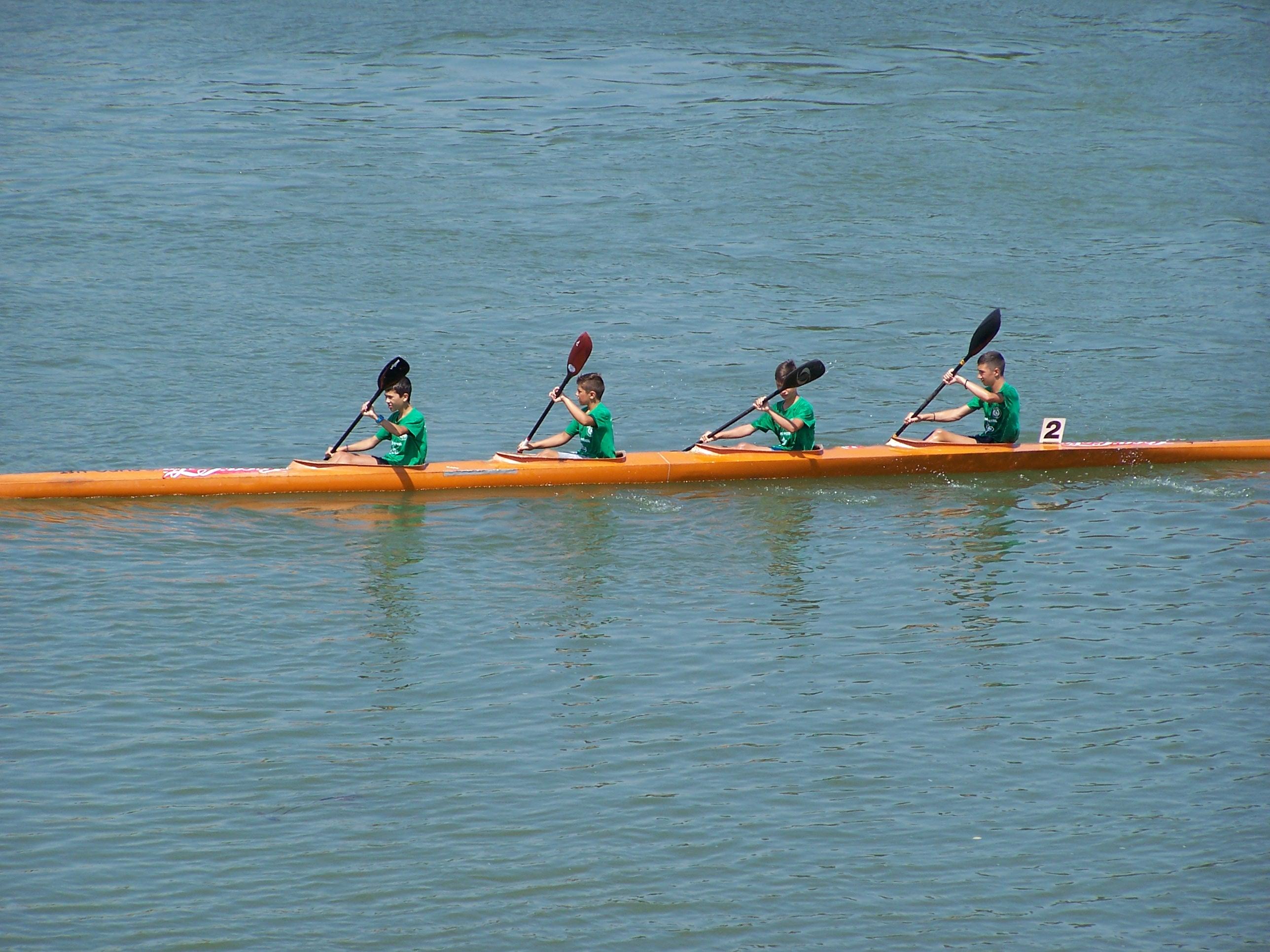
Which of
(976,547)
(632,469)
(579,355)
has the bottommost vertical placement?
(976,547)

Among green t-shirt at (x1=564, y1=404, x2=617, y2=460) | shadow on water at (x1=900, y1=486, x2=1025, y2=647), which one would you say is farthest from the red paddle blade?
shadow on water at (x1=900, y1=486, x2=1025, y2=647)

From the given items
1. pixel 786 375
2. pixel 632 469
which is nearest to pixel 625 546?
pixel 632 469

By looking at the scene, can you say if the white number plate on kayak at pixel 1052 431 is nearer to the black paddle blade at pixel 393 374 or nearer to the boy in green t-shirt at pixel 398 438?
the boy in green t-shirt at pixel 398 438

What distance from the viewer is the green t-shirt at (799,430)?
13.5m

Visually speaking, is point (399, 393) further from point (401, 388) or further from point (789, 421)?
point (789, 421)

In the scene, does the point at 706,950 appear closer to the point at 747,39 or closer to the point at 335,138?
the point at 335,138

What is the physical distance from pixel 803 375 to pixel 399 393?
363 cm

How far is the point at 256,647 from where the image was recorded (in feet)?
32.5

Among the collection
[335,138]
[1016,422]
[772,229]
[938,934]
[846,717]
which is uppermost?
[335,138]

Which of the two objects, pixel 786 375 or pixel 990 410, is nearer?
pixel 786 375

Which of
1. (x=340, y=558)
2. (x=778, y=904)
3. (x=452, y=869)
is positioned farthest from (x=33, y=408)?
(x=778, y=904)

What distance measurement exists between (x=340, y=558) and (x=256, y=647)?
1.69 m

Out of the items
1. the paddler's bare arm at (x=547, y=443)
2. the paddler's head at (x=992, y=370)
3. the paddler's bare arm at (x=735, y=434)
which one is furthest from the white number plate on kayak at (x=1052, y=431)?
the paddler's bare arm at (x=547, y=443)

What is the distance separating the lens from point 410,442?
12750 millimetres
